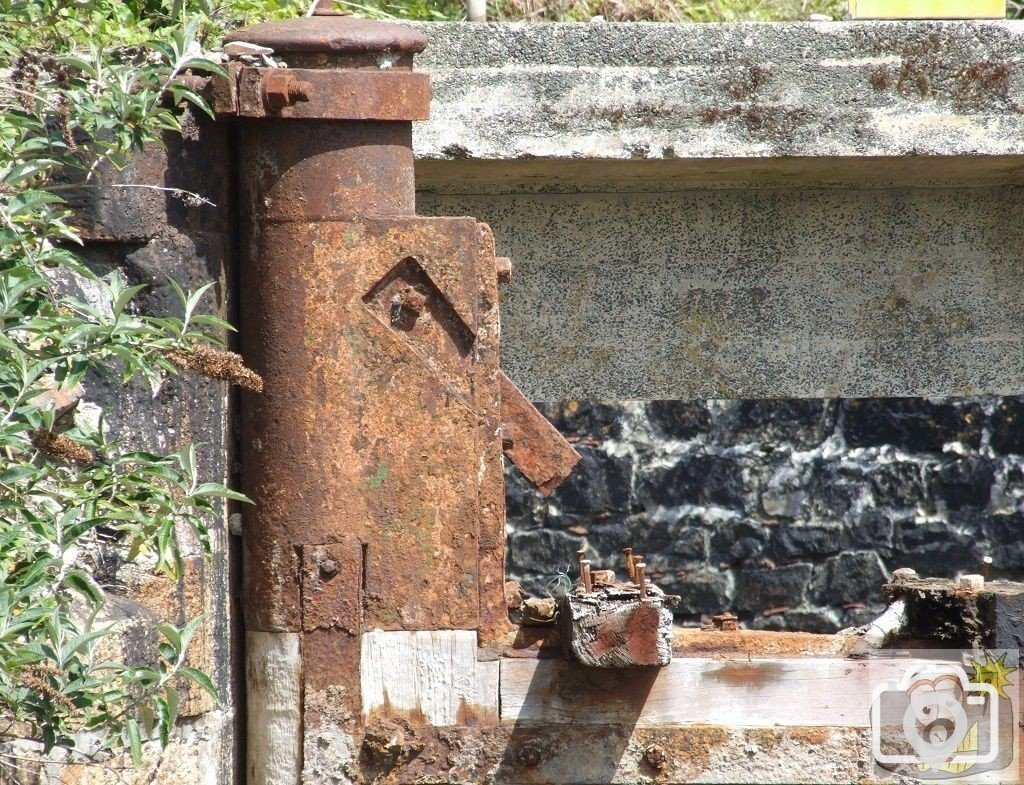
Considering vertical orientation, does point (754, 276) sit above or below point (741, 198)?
below

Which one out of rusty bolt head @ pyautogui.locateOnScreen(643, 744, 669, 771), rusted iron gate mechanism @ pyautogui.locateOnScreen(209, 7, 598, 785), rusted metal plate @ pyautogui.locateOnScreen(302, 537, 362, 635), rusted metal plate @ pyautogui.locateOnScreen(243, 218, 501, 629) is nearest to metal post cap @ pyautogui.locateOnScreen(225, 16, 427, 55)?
rusted iron gate mechanism @ pyautogui.locateOnScreen(209, 7, 598, 785)

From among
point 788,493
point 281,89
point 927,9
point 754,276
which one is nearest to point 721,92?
point 927,9

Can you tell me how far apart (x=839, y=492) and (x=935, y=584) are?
197 inches

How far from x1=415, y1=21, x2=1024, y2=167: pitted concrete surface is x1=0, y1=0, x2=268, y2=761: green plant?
82cm

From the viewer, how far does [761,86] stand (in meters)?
3.28

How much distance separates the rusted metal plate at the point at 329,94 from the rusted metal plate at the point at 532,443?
0.64 metres

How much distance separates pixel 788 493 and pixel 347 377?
5724 millimetres

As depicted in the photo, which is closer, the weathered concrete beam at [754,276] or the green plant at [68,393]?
the green plant at [68,393]

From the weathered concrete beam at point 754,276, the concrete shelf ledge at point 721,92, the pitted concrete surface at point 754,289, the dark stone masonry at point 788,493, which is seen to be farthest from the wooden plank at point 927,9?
the dark stone masonry at point 788,493

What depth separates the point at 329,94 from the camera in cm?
270

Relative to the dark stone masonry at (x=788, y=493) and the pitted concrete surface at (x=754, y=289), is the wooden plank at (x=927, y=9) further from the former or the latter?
the dark stone masonry at (x=788, y=493)

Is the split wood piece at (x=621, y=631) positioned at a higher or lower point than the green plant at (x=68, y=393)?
lower

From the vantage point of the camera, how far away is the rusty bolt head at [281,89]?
2.65 metres

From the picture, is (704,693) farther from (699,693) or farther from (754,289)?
(754,289)
